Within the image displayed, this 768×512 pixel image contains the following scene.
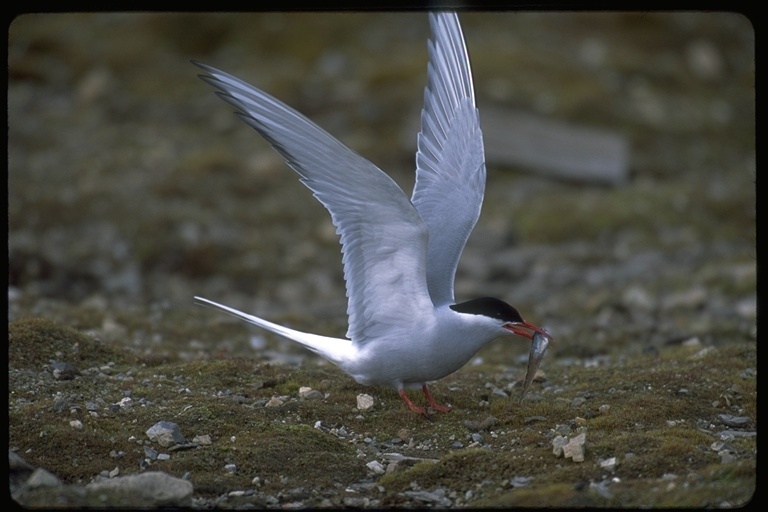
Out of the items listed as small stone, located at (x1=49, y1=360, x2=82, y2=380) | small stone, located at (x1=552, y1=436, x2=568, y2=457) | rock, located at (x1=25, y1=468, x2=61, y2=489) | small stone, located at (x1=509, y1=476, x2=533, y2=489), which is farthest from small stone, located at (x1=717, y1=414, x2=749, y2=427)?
small stone, located at (x1=49, y1=360, x2=82, y2=380)

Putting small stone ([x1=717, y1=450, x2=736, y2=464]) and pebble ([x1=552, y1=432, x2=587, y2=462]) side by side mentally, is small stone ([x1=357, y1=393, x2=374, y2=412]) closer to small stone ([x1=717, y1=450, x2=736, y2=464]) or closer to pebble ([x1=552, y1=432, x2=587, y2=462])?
pebble ([x1=552, y1=432, x2=587, y2=462])

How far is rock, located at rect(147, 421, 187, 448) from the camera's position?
18.0 ft

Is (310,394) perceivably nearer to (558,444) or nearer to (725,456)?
(558,444)

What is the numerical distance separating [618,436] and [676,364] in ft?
6.84

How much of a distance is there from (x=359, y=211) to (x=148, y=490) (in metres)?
1.98

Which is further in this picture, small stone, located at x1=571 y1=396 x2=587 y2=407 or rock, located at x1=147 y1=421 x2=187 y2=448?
small stone, located at x1=571 y1=396 x2=587 y2=407

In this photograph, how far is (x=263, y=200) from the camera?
1421 cm

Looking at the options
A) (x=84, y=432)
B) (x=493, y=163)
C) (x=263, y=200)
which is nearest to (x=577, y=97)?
(x=493, y=163)

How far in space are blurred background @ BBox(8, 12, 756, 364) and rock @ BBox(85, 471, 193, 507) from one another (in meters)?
3.56

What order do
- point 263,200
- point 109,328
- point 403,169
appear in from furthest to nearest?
point 403,169
point 263,200
point 109,328

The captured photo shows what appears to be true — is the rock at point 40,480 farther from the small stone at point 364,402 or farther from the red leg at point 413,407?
the red leg at point 413,407

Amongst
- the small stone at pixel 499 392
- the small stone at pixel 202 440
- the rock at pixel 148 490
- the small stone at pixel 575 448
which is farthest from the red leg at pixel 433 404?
the rock at pixel 148 490

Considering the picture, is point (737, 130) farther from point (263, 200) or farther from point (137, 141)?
point (137, 141)

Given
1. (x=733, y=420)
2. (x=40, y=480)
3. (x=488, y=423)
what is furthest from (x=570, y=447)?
(x=40, y=480)
